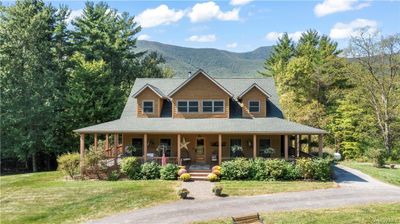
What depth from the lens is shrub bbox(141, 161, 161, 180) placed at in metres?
25.6

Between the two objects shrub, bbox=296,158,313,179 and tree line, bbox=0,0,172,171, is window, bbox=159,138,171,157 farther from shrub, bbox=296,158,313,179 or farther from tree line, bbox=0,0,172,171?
tree line, bbox=0,0,172,171

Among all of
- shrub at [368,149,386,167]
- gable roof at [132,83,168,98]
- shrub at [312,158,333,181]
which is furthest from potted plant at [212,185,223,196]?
shrub at [368,149,386,167]

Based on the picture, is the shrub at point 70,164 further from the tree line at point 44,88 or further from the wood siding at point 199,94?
the tree line at point 44,88

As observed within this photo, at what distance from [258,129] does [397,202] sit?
10.0 m

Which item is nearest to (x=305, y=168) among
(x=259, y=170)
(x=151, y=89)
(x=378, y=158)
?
(x=259, y=170)

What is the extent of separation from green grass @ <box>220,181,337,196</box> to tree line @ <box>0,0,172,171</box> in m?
21.2

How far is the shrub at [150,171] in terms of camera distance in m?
25.6

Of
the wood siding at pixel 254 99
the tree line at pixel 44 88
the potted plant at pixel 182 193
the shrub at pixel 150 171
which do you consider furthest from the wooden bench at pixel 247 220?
the tree line at pixel 44 88

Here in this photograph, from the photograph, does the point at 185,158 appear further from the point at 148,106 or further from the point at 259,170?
the point at 259,170

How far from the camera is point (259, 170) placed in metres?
25.0

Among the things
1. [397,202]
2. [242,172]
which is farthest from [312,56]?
[397,202]

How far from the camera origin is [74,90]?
39.4 m

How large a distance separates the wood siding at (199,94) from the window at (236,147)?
2026mm

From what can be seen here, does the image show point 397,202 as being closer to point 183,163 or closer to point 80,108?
point 183,163
